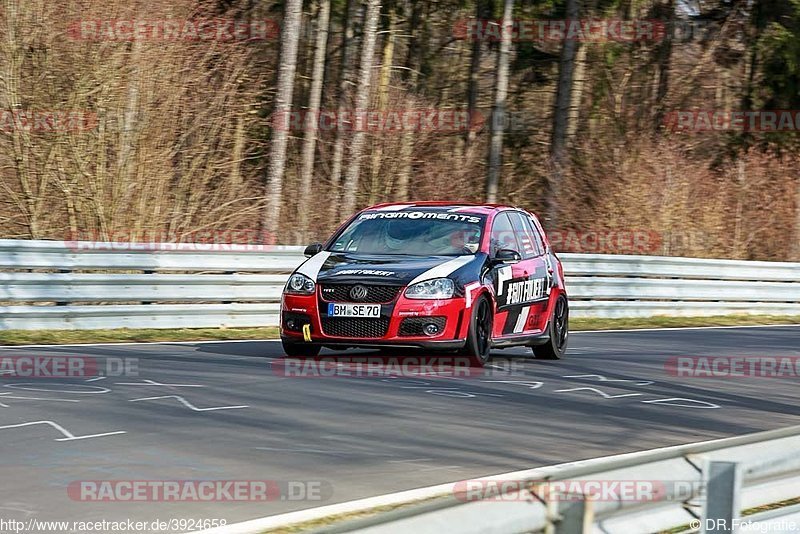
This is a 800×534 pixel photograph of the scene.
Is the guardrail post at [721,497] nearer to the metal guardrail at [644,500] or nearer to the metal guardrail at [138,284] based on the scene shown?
the metal guardrail at [644,500]

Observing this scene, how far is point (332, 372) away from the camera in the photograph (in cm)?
1232

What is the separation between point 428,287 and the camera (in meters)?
12.9

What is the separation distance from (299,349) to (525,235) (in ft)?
10.2

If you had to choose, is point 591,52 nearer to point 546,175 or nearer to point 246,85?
point 546,175

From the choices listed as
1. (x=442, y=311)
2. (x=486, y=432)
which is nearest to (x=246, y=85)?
(x=442, y=311)

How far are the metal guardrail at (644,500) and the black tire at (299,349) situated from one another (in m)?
8.28

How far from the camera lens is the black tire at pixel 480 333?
12930 millimetres

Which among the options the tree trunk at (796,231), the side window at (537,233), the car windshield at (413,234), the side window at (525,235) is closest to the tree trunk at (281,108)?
the side window at (537,233)

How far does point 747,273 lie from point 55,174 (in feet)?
41.1

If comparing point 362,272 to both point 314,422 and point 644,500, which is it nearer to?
point 314,422

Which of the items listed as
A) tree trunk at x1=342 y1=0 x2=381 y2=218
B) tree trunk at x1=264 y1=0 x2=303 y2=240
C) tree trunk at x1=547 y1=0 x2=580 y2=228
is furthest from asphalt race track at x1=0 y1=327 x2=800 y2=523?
tree trunk at x1=547 y1=0 x2=580 y2=228

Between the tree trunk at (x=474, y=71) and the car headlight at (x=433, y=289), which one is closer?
the car headlight at (x=433, y=289)

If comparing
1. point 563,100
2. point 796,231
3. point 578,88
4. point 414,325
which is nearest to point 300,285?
point 414,325

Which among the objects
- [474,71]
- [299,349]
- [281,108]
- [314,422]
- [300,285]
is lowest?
[299,349]
